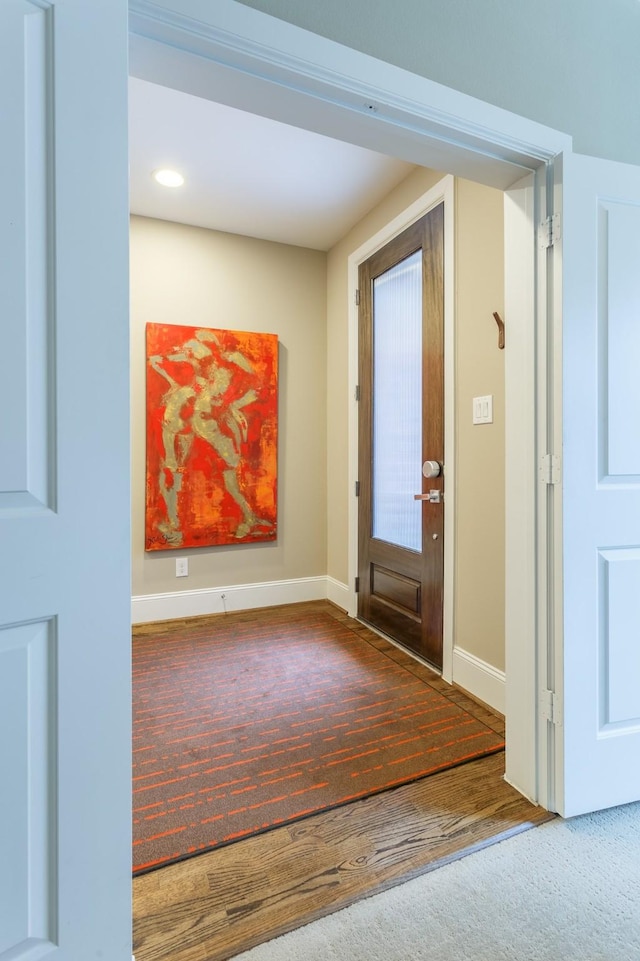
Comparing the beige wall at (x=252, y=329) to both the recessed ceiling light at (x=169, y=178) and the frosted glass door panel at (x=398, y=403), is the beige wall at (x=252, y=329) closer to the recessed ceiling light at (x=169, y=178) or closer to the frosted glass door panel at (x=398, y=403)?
the recessed ceiling light at (x=169, y=178)

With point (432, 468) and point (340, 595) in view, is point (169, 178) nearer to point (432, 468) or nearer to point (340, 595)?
point (432, 468)

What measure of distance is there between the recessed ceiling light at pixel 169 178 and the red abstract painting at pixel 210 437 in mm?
802

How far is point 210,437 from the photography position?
3.21m

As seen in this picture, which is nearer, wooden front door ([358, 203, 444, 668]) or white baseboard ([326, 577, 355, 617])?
wooden front door ([358, 203, 444, 668])

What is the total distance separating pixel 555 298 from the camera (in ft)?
4.60

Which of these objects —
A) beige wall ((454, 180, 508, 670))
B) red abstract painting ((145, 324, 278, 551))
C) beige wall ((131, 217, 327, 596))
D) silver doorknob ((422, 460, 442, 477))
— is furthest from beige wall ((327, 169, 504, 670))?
red abstract painting ((145, 324, 278, 551))

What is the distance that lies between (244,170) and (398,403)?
1512 millimetres

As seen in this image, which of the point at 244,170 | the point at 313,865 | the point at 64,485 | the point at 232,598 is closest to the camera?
the point at 64,485

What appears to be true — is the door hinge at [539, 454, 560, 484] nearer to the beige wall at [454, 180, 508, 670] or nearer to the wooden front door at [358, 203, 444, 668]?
the beige wall at [454, 180, 508, 670]

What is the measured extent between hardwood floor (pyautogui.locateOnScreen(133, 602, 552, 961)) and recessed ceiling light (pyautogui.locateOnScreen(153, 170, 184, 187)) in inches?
120

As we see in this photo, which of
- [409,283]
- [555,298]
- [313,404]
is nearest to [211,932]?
[555,298]

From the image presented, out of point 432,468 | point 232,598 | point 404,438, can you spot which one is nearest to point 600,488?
point 432,468

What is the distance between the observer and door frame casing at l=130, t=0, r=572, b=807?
100 cm

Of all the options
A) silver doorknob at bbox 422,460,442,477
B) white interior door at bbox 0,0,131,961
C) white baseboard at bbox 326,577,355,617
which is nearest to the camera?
white interior door at bbox 0,0,131,961
